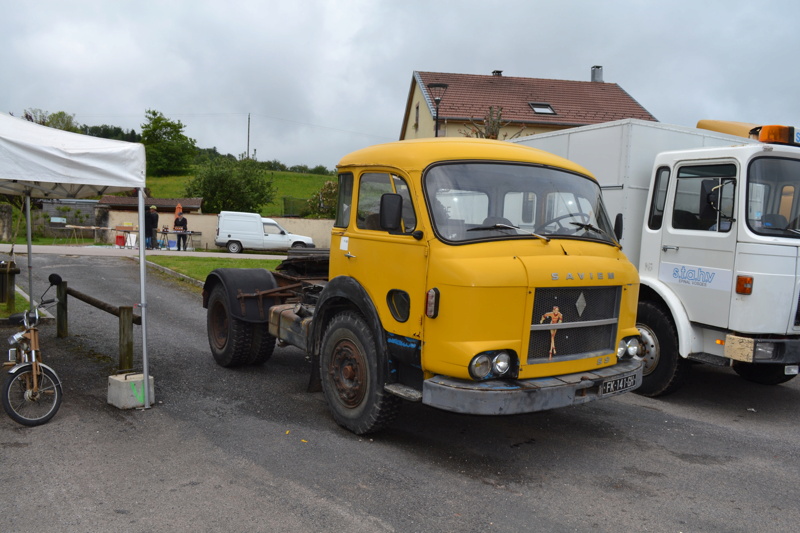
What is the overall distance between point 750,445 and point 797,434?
79 cm

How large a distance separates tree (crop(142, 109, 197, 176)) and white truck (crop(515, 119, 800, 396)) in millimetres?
74888

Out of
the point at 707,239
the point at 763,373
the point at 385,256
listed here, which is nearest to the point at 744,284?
the point at 707,239

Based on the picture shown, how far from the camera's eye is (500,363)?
4.59 meters

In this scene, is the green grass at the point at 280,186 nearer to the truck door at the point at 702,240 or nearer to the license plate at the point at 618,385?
the truck door at the point at 702,240

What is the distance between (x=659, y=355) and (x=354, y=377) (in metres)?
3.56

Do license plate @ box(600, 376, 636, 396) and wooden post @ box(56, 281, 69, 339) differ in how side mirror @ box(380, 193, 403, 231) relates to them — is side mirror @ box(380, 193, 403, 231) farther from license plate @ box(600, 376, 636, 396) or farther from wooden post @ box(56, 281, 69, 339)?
wooden post @ box(56, 281, 69, 339)

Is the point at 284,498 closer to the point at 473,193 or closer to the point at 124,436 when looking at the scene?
the point at 124,436

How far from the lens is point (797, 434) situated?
611 cm

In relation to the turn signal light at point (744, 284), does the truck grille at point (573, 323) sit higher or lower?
lower

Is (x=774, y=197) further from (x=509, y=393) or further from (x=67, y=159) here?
(x=67, y=159)

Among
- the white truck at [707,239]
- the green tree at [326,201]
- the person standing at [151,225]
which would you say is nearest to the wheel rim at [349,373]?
the white truck at [707,239]

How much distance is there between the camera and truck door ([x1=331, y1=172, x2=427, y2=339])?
191 inches

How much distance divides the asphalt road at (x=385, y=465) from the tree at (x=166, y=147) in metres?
74.8

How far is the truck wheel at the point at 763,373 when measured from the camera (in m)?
7.61
